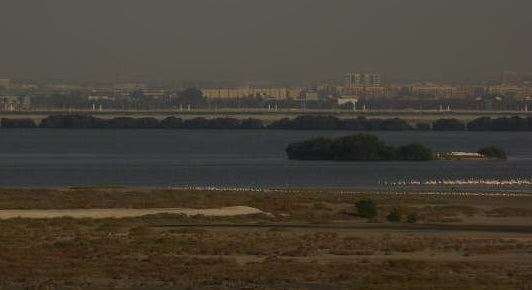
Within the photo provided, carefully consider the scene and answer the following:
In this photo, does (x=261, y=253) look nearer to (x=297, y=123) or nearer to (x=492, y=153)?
(x=492, y=153)

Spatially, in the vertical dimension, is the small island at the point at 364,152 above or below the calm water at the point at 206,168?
above

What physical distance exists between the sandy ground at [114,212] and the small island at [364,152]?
51837 millimetres

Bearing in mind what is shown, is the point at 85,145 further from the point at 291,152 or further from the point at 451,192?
the point at 451,192

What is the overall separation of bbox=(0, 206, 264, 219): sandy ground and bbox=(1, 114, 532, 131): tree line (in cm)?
13006

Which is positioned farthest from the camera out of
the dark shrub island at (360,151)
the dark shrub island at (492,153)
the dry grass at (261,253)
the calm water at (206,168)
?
the dark shrub island at (492,153)

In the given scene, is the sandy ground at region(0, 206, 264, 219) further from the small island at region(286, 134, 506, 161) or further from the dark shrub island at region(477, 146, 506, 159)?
the dark shrub island at region(477, 146, 506, 159)

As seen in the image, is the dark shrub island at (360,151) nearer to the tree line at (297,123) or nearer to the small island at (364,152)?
the small island at (364,152)

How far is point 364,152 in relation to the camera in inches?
3888

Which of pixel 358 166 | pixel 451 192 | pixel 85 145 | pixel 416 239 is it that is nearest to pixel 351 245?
pixel 416 239

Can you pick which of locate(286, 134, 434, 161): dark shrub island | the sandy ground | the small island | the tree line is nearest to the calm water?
the small island

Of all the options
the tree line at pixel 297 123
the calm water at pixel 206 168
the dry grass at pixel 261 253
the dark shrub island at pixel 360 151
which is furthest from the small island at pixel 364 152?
the tree line at pixel 297 123

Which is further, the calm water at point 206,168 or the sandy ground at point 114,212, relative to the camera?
the calm water at point 206,168

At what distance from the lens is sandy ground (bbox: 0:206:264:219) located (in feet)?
142

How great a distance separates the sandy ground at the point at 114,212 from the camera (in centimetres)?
4322
